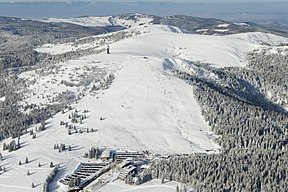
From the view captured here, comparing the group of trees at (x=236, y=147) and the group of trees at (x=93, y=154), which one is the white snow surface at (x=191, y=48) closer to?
the group of trees at (x=236, y=147)

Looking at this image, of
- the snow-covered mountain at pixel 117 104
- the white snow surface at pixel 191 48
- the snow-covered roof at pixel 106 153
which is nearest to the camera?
the snow-covered roof at pixel 106 153

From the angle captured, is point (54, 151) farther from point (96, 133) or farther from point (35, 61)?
point (35, 61)

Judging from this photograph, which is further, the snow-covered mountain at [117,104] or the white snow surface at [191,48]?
the white snow surface at [191,48]

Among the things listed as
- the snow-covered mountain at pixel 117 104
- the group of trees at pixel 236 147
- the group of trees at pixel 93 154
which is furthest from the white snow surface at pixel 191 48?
the group of trees at pixel 93 154

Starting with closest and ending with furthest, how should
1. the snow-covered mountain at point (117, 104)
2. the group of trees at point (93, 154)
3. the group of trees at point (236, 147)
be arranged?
1. the group of trees at point (236, 147)
2. the group of trees at point (93, 154)
3. the snow-covered mountain at point (117, 104)

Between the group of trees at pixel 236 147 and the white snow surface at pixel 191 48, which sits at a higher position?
the white snow surface at pixel 191 48

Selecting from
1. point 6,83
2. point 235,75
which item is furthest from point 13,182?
point 235,75
